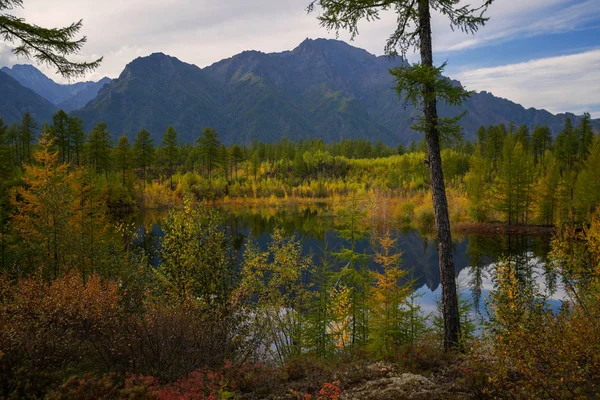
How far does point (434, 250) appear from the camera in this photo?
3778cm

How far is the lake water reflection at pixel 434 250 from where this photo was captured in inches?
973

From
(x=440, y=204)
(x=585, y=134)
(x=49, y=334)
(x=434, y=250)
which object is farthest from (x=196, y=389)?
(x=585, y=134)

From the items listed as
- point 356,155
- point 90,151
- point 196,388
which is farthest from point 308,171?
point 196,388

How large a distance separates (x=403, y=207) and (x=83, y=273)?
48.3m

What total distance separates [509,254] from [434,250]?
12.4 meters

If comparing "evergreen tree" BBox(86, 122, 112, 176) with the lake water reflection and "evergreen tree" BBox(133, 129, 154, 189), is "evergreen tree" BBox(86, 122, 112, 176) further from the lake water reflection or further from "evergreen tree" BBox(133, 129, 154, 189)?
the lake water reflection

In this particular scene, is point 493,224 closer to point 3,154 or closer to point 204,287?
point 204,287

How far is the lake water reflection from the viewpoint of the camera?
24.7 meters

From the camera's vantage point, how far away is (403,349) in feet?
31.5

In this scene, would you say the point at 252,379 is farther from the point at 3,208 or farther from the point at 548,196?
the point at 548,196

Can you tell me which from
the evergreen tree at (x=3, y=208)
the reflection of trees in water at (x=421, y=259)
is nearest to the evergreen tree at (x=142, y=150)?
the evergreen tree at (x=3, y=208)

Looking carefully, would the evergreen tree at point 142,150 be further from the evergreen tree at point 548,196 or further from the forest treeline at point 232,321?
the evergreen tree at point 548,196

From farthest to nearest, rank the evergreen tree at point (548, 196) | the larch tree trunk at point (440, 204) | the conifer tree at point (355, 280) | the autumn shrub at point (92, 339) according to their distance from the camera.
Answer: the evergreen tree at point (548, 196) < the conifer tree at point (355, 280) < the larch tree trunk at point (440, 204) < the autumn shrub at point (92, 339)

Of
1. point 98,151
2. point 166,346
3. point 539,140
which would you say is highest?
point 539,140
